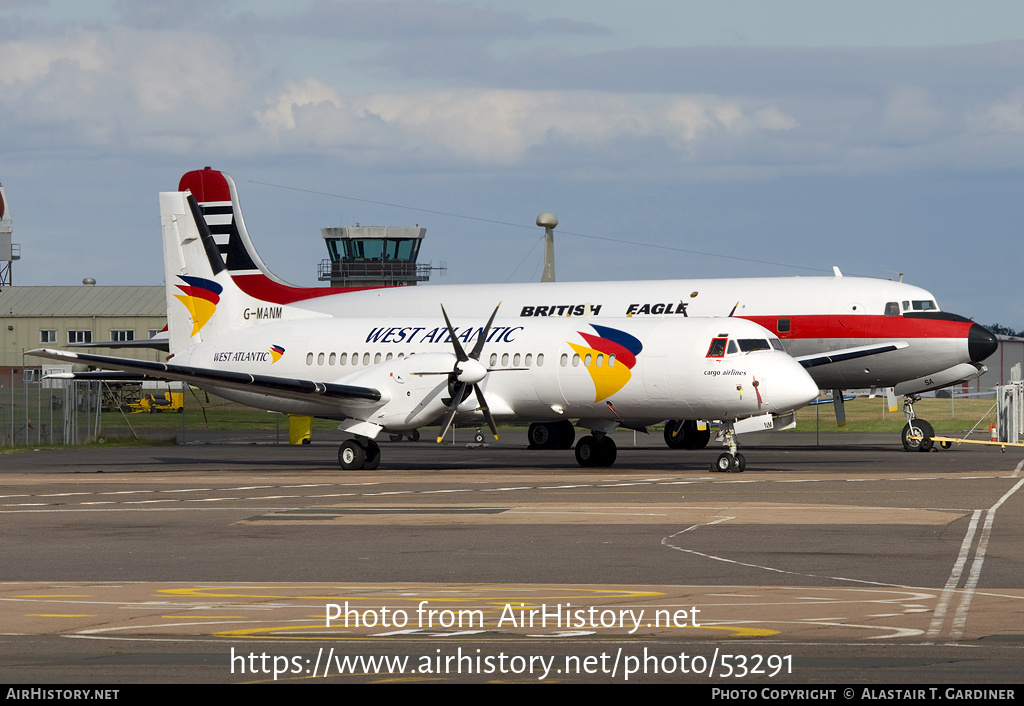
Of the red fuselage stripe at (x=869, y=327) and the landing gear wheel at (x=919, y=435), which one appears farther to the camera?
the landing gear wheel at (x=919, y=435)

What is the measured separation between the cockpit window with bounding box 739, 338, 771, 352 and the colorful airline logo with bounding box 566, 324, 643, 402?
2.33m

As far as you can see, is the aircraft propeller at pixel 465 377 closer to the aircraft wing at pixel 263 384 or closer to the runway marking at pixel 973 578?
the aircraft wing at pixel 263 384

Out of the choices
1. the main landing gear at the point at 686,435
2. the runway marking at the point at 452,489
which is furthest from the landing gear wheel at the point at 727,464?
the main landing gear at the point at 686,435

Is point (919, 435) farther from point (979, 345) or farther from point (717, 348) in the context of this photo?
point (717, 348)

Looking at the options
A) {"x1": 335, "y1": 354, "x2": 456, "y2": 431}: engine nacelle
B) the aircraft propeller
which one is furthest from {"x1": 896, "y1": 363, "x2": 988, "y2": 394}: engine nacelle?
{"x1": 335, "y1": 354, "x2": 456, "y2": 431}: engine nacelle

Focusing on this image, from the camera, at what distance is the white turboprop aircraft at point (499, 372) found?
2788 cm

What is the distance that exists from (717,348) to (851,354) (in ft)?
28.7

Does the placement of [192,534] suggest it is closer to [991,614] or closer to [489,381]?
[991,614]

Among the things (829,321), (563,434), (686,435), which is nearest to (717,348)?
(829,321)

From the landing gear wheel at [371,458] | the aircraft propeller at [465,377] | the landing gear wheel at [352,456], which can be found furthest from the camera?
the landing gear wheel at [371,458]

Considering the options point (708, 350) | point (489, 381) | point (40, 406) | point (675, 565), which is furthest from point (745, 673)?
point (40, 406)

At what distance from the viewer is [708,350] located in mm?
28094

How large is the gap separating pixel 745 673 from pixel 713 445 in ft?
117

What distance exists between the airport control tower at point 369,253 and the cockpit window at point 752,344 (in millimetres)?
57709
